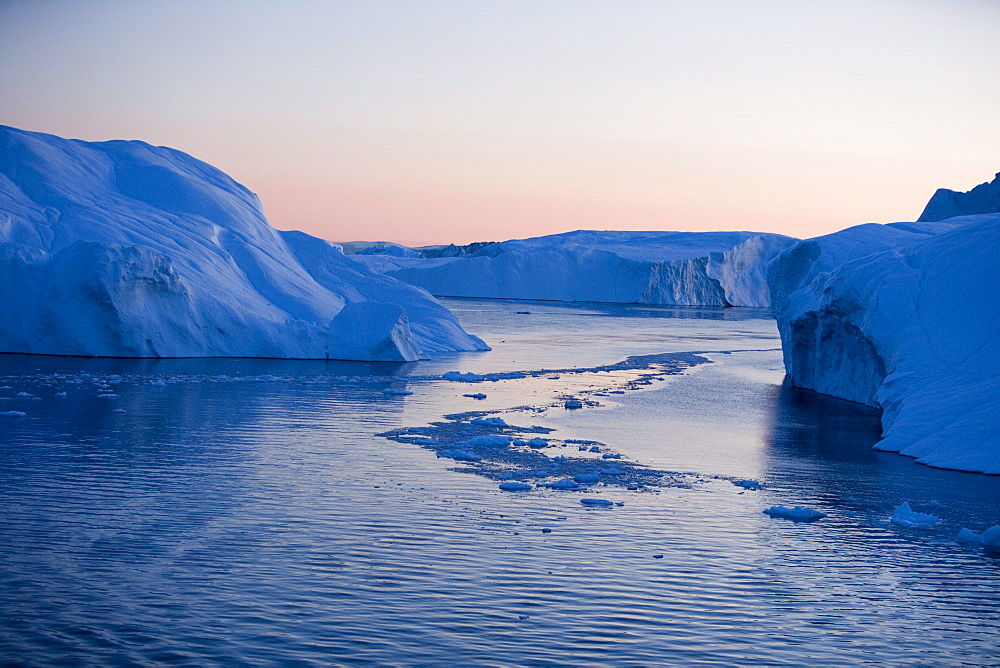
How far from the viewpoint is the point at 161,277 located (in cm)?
1914

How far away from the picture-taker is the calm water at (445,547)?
536 centimetres

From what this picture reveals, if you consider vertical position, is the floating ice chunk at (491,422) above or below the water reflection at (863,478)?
above

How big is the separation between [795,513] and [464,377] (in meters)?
9.94

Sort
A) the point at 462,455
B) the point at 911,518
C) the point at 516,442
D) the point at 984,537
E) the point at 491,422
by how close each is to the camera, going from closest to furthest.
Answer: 1. the point at 984,537
2. the point at 911,518
3. the point at 462,455
4. the point at 516,442
5. the point at 491,422

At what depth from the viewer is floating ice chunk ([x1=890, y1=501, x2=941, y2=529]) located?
27.7 ft

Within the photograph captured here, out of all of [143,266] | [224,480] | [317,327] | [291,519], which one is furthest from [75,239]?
[291,519]

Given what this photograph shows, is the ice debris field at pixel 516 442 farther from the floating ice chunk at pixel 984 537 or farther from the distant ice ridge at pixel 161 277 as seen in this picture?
the distant ice ridge at pixel 161 277

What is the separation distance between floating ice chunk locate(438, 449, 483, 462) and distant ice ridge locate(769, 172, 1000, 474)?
5117 millimetres

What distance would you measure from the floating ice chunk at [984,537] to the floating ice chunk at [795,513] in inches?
45.6

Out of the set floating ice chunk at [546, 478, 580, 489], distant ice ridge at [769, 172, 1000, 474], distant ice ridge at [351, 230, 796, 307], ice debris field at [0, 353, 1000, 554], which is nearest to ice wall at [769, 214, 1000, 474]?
distant ice ridge at [769, 172, 1000, 474]

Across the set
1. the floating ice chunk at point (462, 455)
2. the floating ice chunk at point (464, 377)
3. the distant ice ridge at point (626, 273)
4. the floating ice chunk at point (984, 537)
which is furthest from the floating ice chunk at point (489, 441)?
the distant ice ridge at point (626, 273)

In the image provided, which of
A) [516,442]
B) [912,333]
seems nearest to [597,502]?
[516,442]

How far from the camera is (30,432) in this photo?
1091 cm

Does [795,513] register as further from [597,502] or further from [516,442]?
[516,442]
